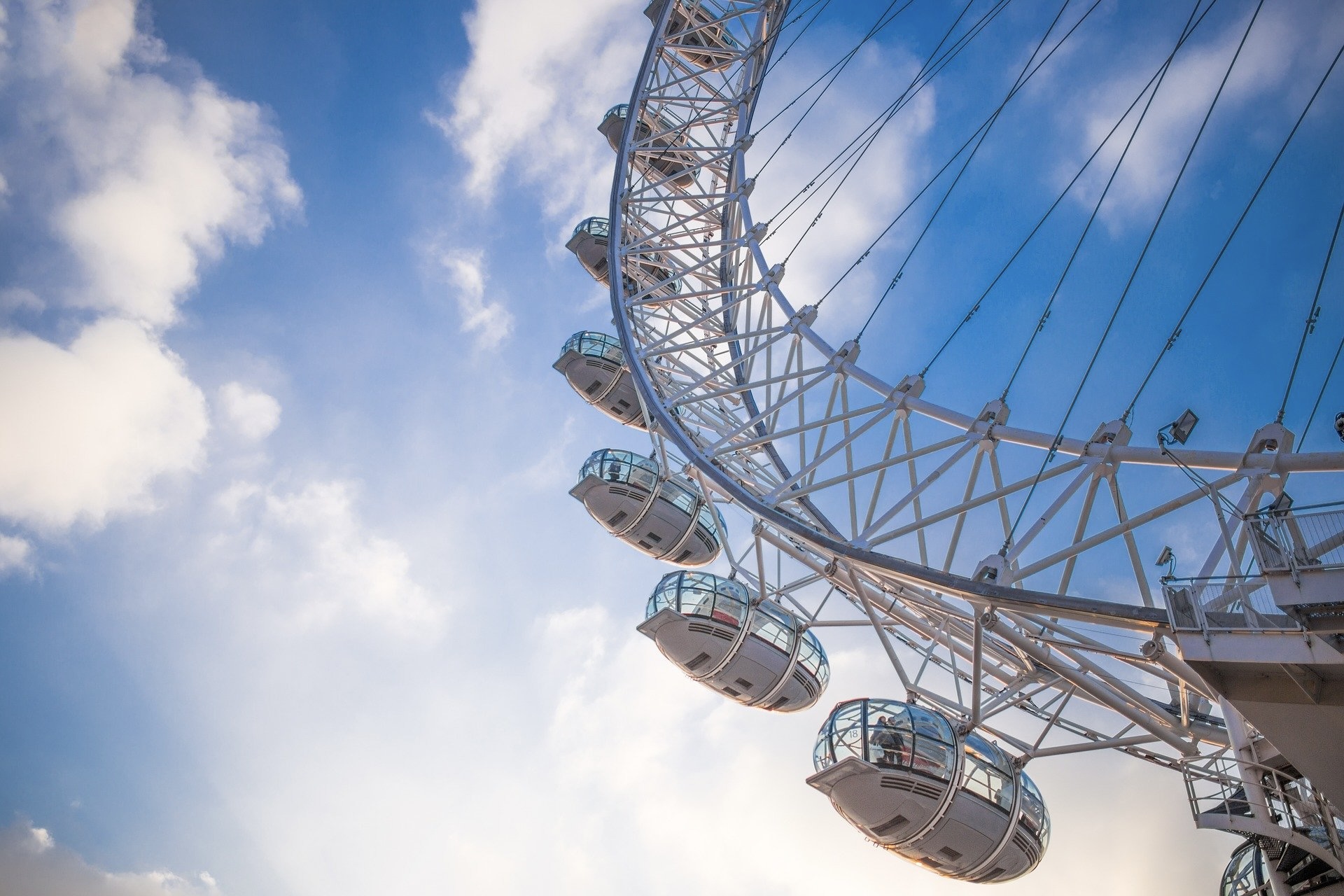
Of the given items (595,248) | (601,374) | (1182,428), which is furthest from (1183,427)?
(595,248)

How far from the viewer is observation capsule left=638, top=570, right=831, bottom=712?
838 inches

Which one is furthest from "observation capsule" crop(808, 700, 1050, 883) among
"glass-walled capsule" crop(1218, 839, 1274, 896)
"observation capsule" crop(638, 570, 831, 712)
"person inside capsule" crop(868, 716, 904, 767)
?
"observation capsule" crop(638, 570, 831, 712)

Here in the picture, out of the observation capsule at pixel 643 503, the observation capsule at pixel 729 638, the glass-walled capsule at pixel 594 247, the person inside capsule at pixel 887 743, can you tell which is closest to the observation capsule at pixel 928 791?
the person inside capsule at pixel 887 743

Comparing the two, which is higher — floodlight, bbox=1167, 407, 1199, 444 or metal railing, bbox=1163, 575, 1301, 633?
floodlight, bbox=1167, 407, 1199, 444

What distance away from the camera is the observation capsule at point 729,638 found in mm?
21297

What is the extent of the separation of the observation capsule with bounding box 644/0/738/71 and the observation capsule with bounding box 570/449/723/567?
13.1 m

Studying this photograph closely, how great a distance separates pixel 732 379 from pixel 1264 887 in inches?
607

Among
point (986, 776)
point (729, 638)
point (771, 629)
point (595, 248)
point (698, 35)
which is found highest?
point (698, 35)

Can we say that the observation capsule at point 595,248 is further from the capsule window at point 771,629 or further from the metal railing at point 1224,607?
the metal railing at point 1224,607

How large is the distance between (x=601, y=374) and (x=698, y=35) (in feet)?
37.3

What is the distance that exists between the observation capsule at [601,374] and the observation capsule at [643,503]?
405 centimetres

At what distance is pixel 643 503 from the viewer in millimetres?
25609

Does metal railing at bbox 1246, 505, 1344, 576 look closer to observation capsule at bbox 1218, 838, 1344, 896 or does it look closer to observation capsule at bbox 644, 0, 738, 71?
observation capsule at bbox 1218, 838, 1344, 896

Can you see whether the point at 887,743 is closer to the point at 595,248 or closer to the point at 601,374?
the point at 601,374
